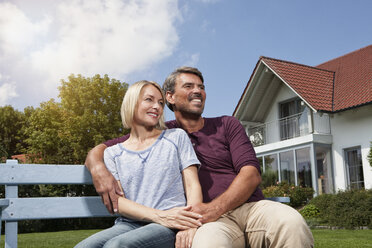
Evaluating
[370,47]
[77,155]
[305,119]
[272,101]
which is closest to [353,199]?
[305,119]

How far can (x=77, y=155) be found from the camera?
26047mm

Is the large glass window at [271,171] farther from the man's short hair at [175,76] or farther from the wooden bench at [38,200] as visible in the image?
the wooden bench at [38,200]

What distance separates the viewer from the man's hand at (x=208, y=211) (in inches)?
109

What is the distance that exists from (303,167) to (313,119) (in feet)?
7.54

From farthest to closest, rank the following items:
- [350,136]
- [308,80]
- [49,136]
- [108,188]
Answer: [49,136], [308,80], [350,136], [108,188]

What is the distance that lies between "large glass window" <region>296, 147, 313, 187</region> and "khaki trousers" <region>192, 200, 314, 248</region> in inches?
673

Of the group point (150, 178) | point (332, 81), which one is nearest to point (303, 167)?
point (332, 81)

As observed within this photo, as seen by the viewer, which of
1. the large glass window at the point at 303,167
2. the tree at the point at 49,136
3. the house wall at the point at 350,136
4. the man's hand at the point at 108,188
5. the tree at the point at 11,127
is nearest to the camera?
the man's hand at the point at 108,188

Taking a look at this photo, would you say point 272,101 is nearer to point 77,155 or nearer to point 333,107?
point 333,107

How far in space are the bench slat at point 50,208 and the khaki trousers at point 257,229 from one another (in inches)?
43.7

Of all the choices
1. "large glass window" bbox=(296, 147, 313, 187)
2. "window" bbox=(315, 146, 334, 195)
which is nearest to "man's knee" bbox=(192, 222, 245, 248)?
"window" bbox=(315, 146, 334, 195)

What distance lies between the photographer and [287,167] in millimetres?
20516

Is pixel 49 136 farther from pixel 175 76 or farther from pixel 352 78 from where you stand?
pixel 175 76

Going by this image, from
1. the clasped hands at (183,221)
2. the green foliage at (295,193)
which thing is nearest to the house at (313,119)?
the green foliage at (295,193)
